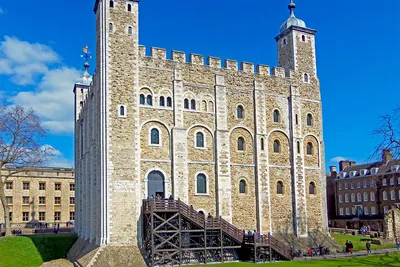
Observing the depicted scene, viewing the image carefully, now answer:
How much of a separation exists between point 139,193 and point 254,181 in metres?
9.55

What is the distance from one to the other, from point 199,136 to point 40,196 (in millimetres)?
31641

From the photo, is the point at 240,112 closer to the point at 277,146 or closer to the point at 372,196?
the point at 277,146

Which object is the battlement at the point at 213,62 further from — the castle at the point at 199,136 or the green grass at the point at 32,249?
the green grass at the point at 32,249

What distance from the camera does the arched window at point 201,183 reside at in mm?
32969

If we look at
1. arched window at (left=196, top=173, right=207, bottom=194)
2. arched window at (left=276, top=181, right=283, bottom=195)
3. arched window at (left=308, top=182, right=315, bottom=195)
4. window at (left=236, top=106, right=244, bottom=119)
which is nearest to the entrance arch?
arched window at (left=196, top=173, right=207, bottom=194)

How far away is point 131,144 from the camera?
30.3m

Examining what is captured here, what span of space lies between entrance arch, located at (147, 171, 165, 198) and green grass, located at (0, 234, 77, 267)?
35.6 feet

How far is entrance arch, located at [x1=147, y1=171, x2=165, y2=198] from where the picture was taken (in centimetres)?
3105

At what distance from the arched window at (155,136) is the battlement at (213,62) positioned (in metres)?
5.24

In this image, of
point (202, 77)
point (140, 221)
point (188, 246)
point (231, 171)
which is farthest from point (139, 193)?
point (202, 77)

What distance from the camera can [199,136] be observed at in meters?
33.6

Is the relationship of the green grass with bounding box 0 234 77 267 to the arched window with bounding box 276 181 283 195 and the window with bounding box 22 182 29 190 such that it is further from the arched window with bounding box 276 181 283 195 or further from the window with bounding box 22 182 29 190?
the window with bounding box 22 182 29 190

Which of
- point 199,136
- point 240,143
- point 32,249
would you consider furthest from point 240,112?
point 32,249

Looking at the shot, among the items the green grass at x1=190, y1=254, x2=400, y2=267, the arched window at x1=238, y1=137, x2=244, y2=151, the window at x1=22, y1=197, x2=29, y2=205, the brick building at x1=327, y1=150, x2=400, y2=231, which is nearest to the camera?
the green grass at x1=190, y1=254, x2=400, y2=267
